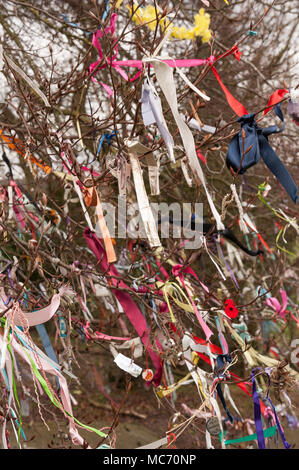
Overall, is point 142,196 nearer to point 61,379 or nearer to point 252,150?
point 252,150

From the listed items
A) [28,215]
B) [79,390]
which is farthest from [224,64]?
[79,390]

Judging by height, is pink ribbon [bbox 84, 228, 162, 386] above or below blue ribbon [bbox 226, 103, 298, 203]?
below

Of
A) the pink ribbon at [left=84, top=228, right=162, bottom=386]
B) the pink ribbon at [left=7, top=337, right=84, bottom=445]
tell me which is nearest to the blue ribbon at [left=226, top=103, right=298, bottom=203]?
the pink ribbon at [left=84, top=228, right=162, bottom=386]

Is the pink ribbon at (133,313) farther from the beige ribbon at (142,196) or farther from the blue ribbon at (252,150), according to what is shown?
the blue ribbon at (252,150)

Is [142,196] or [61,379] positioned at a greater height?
[142,196]

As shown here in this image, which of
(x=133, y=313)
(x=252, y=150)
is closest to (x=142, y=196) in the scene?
(x=252, y=150)

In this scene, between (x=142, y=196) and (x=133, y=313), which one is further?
(x=133, y=313)

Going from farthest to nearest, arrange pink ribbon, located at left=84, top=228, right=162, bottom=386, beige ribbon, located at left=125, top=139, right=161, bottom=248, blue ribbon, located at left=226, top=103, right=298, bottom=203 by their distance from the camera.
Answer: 1. pink ribbon, located at left=84, top=228, right=162, bottom=386
2. blue ribbon, located at left=226, top=103, right=298, bottom=203
3. beige ribbon, located at left=125, top=139, right=161, bottom=248

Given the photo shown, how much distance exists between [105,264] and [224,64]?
3.27 meters

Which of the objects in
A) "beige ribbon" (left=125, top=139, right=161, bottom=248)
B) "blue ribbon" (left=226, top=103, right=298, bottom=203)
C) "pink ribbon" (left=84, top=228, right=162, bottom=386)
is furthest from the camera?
"pink ribbon" (left=84, top=228, right=162, bottom=386)

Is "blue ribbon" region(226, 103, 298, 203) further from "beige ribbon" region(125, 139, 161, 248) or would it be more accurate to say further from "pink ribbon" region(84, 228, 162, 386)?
"pink ribbon" region(84, 228, 162, 386)


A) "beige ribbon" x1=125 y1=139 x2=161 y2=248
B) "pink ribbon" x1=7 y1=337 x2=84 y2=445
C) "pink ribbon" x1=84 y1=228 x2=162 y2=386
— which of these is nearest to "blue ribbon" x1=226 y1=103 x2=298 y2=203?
"beige ribbon" x1=125 y1=139 x2=161 y2=248

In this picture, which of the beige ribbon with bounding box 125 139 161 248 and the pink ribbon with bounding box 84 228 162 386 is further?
the pink ribbon with bounding box 84 228 162 386

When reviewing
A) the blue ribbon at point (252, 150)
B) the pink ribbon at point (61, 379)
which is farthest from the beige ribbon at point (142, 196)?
the pink ribbon at point (61, 379)
